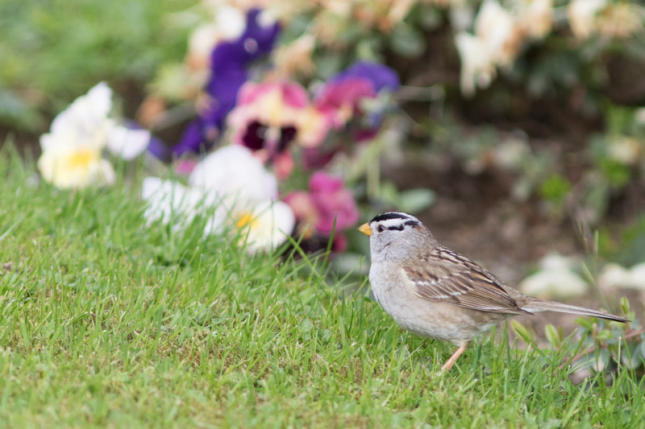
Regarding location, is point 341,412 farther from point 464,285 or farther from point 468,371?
point 464,285

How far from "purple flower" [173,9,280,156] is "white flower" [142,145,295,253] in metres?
0.72

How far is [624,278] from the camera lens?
5.16 metres

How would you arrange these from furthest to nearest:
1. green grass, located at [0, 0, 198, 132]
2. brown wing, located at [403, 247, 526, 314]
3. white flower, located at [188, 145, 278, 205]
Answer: green grass, located at [0, 0, 198, 132] → white flower, located at [188, 145, 278, 205] → brown wing, located at [403, 247, 526, 314]

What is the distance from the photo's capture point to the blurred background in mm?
5430

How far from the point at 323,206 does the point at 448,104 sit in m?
2.50

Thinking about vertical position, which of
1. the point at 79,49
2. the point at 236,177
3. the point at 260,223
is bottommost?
the point at 260,223

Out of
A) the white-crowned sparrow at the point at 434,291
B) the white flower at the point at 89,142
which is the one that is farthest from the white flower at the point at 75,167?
the white-crowned sparrow at the point at 434,291

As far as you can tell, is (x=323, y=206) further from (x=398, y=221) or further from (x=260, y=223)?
(x=398, y=221)

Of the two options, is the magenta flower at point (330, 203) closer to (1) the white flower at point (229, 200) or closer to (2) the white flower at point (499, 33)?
(1) the white flower at point (229, 200)

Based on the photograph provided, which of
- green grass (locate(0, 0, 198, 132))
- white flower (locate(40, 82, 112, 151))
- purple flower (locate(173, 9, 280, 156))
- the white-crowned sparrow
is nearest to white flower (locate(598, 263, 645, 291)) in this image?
the white-crowned sparrow

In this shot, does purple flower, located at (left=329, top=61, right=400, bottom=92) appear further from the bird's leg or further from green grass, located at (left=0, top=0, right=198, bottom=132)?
green grass, located at (left=0, top=0, right=198, bottom=132)

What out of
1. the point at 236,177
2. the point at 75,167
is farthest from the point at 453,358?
the point at 75,167

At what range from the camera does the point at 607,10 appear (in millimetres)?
5910

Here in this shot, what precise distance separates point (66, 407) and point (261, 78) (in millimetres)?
3415
